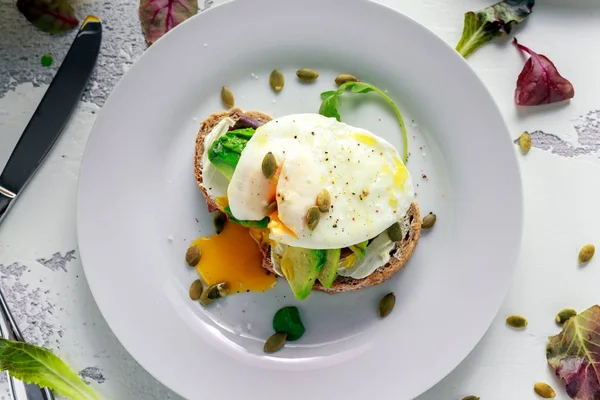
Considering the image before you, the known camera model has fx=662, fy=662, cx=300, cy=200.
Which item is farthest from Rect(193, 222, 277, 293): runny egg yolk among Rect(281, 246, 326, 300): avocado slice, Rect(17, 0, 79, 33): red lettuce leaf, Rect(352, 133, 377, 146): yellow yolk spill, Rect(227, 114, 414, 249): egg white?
Rect(17, 0, 79, 33): red lettuce leaf

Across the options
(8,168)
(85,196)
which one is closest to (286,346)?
(85,196)

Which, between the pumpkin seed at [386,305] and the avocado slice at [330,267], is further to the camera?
the pumpkin seed at [386,305]

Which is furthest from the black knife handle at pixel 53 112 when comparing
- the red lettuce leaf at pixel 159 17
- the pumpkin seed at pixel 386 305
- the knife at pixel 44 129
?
the pumpkin seed at pixel 386 305

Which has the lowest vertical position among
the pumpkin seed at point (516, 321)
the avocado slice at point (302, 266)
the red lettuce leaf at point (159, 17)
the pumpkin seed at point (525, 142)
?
the pumpkin seed at point (516, 321)

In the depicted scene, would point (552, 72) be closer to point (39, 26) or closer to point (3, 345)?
point (39, 26)

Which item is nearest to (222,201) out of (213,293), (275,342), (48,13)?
(213,293)

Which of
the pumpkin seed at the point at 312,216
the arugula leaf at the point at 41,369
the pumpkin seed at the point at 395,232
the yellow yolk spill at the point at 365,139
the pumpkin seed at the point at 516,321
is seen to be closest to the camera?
the pumpkin seed at the point at 312,216

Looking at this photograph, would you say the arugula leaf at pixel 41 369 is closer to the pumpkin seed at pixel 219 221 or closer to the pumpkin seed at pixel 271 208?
the pumpkin seed at pixel 219 221
